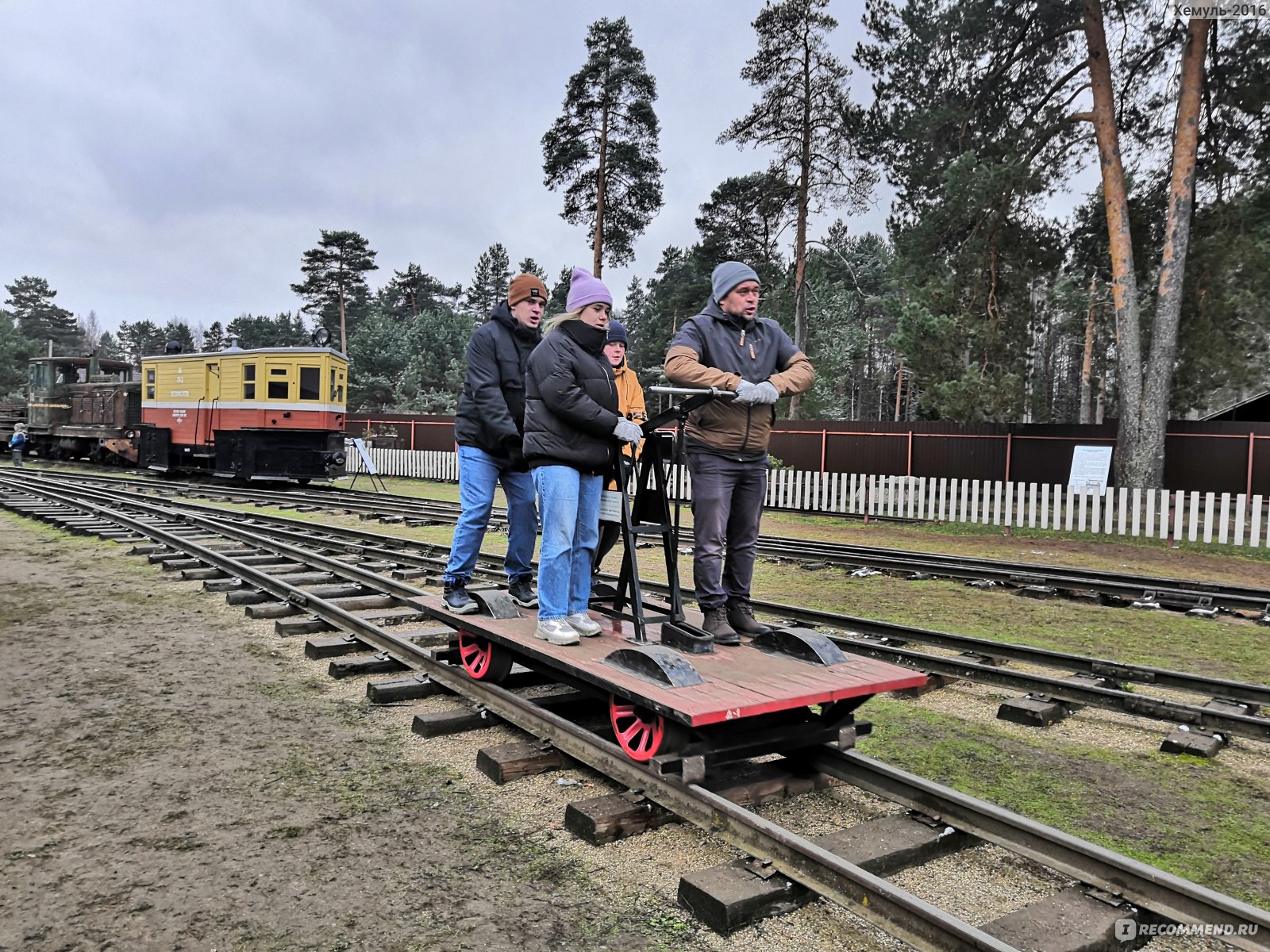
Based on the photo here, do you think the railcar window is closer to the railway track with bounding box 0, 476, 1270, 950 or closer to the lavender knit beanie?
the railway track with bounding box 0, 476, 1270, 950

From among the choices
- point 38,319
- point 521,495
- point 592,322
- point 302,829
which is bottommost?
point 302,829

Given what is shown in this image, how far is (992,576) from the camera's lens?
8.96m

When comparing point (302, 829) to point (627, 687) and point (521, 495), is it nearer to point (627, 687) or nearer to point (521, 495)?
point (627, 687)

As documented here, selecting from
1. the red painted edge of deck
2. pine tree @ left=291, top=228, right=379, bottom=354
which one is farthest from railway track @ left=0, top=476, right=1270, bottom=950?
pine tree @ left=291, top=228, right=379, bottom=354

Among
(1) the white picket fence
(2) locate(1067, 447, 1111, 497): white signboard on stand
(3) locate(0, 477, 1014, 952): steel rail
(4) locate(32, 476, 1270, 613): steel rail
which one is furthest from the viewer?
(2) locate(1067, 447, 1111, 497): white signboard on stand

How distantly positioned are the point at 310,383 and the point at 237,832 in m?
17.5

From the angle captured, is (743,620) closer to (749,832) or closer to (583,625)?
(583,625)

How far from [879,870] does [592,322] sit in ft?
8.62

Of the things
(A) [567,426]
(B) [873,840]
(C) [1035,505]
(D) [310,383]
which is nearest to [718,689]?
(B) [873,840]

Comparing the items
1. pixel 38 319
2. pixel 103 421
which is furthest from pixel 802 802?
pixel 38 319

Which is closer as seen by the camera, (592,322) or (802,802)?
(802,802)

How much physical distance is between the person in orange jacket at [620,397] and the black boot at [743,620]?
0.82 m

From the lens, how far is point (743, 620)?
164 inches

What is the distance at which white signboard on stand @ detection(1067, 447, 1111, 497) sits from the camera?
44.1 feet
